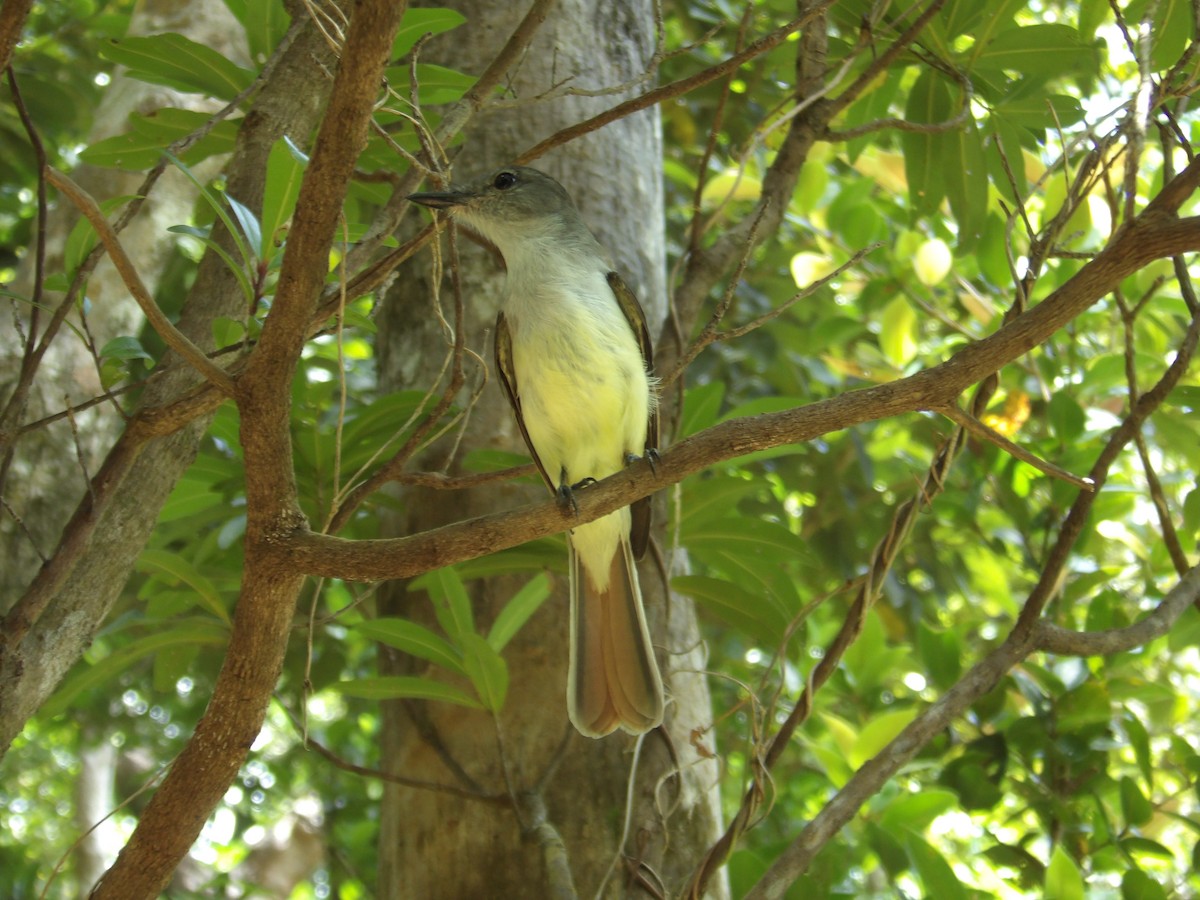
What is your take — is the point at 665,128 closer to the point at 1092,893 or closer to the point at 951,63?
the point at 951,63

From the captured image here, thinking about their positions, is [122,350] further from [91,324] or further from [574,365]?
[91,324]

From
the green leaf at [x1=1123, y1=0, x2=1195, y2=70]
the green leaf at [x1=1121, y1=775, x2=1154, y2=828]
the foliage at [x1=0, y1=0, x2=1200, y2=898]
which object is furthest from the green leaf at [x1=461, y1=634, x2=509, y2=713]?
the green leaf at [x1=1123, y1=0, x2=1195, y2=70]

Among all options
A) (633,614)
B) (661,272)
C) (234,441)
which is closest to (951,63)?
(661,272)

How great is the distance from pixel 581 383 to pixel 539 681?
71 centimetres

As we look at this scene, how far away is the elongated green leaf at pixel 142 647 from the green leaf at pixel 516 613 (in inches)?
25.4

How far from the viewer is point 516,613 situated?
2.44 metres

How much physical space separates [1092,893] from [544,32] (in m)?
2.74

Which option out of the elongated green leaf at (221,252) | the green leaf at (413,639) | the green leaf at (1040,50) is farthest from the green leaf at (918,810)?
the elongated green leaf at (221,252)

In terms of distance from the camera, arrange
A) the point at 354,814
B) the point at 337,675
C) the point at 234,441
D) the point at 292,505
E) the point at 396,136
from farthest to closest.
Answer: the point at 354,814, the point at 337,675, the point at 234,441, the point at 396,136, the point at 292,505

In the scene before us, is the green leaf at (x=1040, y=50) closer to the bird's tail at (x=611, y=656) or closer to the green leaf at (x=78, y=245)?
the bird's tail at (x=611, y=656)

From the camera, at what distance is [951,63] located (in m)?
2.69

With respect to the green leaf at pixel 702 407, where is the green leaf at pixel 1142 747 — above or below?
below

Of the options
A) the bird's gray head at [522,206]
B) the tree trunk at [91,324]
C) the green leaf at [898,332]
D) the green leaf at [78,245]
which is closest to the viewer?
the green leaf at [78,245]

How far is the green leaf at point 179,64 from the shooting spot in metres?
2.29
